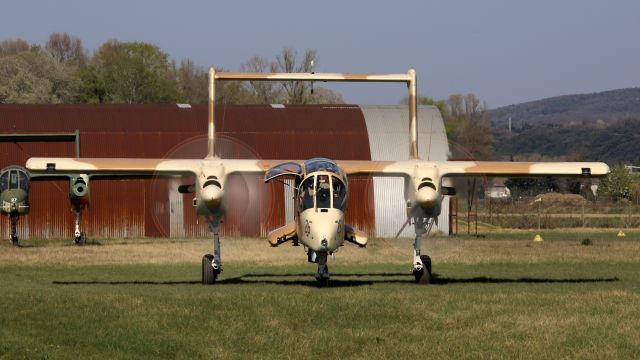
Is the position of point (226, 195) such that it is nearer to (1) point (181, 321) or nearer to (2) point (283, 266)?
(1) point (181, 321)

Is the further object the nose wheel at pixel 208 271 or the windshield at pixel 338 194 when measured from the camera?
the nose wheel at pixel 208 271

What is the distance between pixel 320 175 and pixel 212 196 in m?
2.72

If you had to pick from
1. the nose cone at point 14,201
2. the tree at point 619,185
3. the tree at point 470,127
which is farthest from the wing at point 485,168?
the tree at point 470,127

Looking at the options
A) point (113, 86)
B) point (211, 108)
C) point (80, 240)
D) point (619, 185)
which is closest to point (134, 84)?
point (113, 86)

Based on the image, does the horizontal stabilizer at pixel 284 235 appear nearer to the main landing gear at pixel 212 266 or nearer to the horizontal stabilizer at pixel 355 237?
the horizontal stabilizer at pixel 355 237

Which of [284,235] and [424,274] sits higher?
[284,235]

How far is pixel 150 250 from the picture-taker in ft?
153

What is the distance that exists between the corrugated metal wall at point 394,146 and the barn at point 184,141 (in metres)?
0.06

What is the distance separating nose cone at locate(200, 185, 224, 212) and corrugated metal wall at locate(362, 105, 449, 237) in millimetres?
33440

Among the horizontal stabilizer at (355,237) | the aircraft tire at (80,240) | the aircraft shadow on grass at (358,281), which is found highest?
the horizontal stabilizer at (355,237)

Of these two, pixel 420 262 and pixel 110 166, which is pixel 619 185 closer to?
pixel 420 262

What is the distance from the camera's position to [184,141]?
195 ft

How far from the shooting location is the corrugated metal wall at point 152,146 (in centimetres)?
6203

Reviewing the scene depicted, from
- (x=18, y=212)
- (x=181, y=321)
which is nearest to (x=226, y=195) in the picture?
(x=181, y=321)
